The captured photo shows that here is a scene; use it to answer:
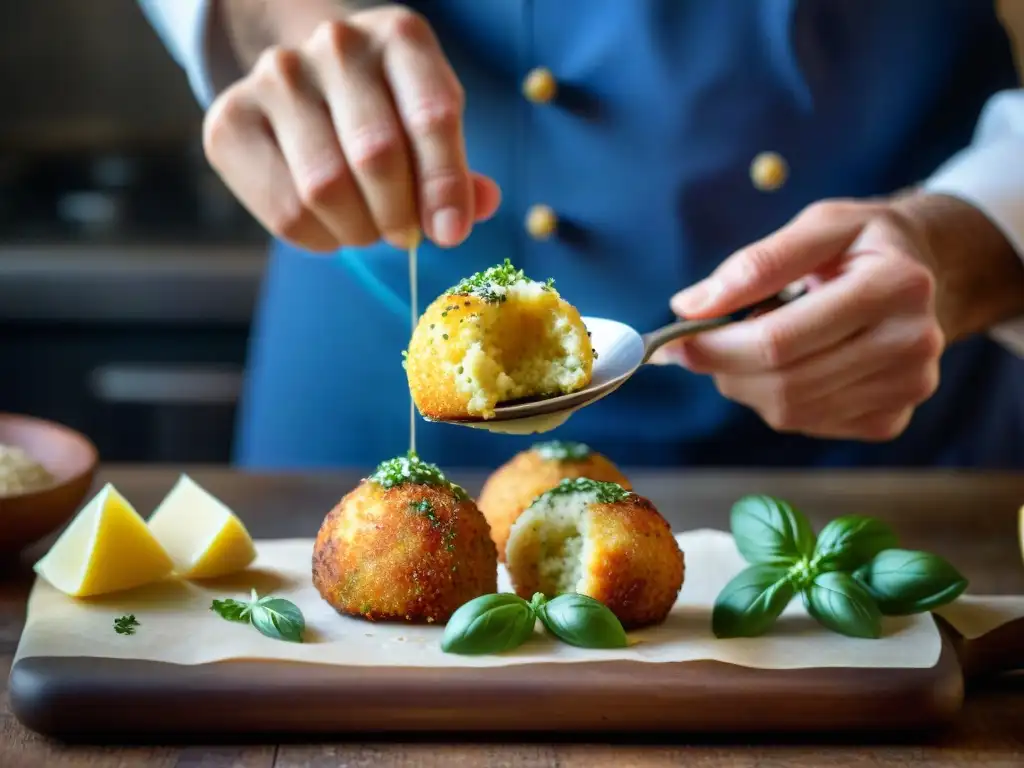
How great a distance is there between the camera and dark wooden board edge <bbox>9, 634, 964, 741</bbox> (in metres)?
1.03

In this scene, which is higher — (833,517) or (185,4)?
(185,4)

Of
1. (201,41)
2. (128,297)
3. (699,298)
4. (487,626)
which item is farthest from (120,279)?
(487,626)

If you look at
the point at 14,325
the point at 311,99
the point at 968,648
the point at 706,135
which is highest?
the point at 311,99

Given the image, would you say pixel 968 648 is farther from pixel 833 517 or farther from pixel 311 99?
pixel 311 99

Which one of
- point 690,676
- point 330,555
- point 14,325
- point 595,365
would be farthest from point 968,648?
point 14,325

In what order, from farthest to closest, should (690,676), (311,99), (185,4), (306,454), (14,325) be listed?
(14,325) → (306,454) → (185,4) → (311,99) → (690,676)

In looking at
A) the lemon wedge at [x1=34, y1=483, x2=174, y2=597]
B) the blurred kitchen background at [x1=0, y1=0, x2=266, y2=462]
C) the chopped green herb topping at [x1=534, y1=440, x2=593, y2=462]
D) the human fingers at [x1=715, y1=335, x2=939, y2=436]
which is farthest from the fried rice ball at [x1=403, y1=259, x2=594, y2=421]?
the blurred kitchen background at [x1=0, y1=0, x2=266, y2=462]

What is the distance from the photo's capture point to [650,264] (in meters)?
1.86

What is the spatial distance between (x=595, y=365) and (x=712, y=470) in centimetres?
68

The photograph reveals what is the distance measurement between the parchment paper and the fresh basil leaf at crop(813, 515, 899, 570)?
6 cm

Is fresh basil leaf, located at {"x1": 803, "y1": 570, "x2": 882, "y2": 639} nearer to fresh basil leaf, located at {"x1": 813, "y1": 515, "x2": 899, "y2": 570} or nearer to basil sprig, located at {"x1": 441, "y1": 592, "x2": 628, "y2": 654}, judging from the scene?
fresh basil leaf, located at {"x1": 813, "y1": 515, "x2": 899, "y2": 570}

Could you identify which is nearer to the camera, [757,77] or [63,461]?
[63,461]

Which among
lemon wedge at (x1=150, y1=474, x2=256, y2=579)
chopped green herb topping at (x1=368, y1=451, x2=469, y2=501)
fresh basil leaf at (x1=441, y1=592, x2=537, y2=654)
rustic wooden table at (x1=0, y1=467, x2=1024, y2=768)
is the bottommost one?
rustic wooden table at (x1=0, y1=467, x2=1024, y2=768)

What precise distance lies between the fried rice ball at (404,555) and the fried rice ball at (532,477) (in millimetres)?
150
